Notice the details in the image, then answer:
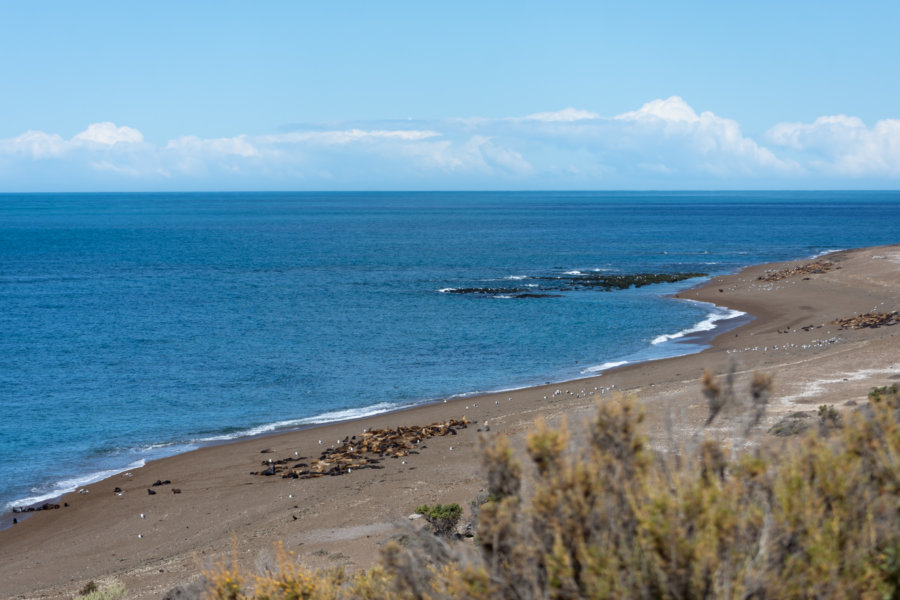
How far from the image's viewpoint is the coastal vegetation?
4883 mm

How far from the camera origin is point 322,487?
19.3 metres

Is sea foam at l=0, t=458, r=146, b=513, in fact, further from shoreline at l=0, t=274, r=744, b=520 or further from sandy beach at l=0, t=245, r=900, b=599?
sandy beach at l=0, t=245, r=900, b=599

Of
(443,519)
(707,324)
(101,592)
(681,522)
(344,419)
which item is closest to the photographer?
(681,522)

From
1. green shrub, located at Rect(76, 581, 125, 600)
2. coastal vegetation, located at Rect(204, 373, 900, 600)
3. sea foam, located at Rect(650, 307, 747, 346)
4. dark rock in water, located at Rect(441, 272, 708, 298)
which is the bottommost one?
green shrub, located at Rect(76, 581, 125, 600)

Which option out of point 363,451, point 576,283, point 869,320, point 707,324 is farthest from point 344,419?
point 576,283

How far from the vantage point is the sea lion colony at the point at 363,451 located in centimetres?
2075

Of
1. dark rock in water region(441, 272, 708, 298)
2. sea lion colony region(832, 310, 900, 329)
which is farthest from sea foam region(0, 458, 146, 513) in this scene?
dark rock in water region(441, 272, 708, 298)

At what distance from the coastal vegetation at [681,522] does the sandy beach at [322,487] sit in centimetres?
122

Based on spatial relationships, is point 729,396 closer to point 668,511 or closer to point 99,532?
point 668,511

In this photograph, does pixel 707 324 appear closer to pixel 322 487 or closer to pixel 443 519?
pixel 322 487

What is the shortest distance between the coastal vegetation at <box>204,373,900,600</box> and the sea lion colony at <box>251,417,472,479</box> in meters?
14.7

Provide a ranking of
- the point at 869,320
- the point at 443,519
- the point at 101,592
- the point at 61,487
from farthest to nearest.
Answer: the point at 869,320
the point at 61,487
the point at 443,519
the point at 101,592

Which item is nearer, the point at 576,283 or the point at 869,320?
the point at 869,320

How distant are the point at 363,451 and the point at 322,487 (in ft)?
9.49
